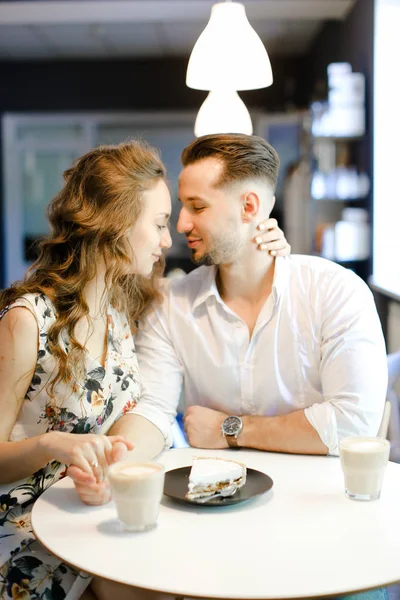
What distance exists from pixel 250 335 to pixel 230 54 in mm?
1226

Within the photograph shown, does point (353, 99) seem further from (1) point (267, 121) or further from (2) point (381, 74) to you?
(1) point (267, 121)

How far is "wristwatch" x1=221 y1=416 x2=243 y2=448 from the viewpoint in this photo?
1.78 m

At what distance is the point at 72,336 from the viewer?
1.72m

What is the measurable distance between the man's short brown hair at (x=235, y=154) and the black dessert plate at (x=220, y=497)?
0.93m

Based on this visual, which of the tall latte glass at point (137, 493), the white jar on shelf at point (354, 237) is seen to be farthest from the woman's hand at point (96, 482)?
the white jar on shelf at point (354, 237)

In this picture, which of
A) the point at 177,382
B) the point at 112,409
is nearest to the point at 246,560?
the point at 112,409

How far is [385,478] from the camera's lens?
152 cm

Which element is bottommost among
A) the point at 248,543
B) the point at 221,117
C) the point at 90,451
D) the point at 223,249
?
the point at 248,543

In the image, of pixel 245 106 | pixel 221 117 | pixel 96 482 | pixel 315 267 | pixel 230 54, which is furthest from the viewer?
pixel 245 106

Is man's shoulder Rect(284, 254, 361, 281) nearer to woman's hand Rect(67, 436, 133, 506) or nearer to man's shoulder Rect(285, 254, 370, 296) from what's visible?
man's shoulder Rect(285, 254, 370, 296)

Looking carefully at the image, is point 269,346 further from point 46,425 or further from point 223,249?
point 46,425

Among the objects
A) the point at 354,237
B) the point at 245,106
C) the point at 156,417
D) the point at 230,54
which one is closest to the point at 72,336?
the point at 156,417

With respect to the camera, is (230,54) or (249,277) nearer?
(249,277)

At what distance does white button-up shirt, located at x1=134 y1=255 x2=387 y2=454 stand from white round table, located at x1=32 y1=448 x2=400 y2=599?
1.49 ft
